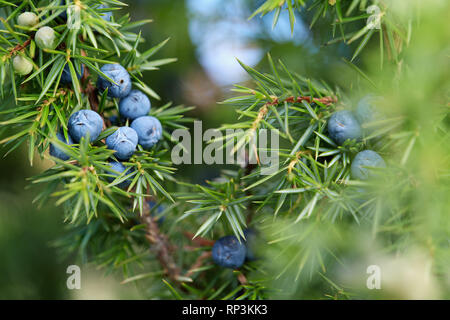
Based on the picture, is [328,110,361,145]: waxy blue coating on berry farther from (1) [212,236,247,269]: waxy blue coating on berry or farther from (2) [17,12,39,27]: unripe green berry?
(2) [17,12,39,27]: unripe green berry

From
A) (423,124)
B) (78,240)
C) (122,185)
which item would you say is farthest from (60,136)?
→ (423,124)

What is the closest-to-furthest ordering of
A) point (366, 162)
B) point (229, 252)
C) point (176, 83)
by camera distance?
point (366, 162)
point (229, 252)
point (176, 83)

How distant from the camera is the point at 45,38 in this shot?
36 centimetres

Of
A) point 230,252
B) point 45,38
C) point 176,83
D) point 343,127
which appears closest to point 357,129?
point 343,127

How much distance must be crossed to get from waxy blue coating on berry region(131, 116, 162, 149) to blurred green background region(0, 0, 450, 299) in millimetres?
218

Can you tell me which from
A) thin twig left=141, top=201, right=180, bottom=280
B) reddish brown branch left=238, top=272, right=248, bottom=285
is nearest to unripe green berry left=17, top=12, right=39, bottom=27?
thin twig left=141, top=201, right=180, bottom=280

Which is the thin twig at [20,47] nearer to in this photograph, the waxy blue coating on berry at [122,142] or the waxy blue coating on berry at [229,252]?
the waxy blue coating on berry at [122,142]

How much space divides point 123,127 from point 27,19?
13 cm

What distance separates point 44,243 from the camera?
2.55 ft

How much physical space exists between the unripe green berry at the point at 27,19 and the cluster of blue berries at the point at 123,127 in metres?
0.05

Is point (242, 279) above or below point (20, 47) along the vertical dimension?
below

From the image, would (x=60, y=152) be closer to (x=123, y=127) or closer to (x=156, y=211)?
(x=123, y=127)

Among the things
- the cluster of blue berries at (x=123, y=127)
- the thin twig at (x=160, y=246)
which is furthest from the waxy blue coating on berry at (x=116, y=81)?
the thin twig at (x=160, y=246)
